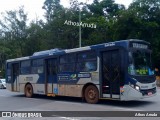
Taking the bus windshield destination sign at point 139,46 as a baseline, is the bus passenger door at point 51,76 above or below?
below

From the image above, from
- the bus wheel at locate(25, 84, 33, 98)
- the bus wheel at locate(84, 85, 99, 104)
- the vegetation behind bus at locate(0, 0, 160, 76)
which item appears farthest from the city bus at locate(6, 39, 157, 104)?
the vegetation behind bus at locate(0, 0, 160, 76)

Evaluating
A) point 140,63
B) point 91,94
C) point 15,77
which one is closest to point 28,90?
point 15,77

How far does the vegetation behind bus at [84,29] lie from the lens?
36.2 metres

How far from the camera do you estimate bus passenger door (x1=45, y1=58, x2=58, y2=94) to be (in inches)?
701

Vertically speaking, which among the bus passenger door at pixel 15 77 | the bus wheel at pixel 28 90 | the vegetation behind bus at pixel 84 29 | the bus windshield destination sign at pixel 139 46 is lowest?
the bus wheel at pixel 28 90

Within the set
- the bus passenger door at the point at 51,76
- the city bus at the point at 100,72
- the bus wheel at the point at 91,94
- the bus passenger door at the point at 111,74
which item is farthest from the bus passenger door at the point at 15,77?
the bus passenger door at the point at 111,74

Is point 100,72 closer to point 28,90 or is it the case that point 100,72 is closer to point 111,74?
point 111,74

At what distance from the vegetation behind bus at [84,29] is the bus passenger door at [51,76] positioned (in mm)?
19496

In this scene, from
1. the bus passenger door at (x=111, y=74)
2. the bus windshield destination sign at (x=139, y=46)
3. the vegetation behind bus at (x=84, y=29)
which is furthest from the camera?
the vegetation behind bus at (x=84, y=29)

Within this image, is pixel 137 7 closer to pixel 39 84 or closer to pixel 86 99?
pixel 39 84

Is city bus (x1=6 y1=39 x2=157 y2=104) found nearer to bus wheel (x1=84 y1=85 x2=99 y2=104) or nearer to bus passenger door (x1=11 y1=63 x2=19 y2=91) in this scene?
bus wheel (x1=84 y1=85 x2=99 y2=104)

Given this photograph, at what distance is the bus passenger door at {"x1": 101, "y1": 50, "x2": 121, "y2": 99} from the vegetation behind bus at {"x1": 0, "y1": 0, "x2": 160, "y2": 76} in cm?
2175

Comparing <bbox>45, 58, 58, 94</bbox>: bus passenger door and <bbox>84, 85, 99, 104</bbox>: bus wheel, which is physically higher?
<bbox>45, 58, 58, 94</bbox>: bus passenger door

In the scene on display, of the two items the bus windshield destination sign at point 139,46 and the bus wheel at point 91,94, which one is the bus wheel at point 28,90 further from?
Answer: the bus windshield destination sign at point 139,46
